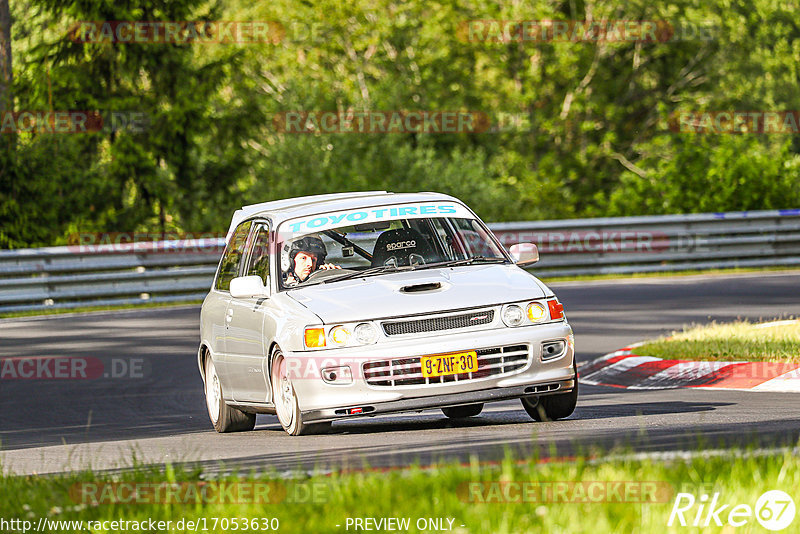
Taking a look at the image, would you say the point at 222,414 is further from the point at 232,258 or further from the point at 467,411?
the point at 467,411

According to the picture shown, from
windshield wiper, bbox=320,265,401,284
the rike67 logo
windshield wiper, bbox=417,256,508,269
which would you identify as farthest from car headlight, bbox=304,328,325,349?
the rike67 logo

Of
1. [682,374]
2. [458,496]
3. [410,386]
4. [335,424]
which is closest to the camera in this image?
[458,496]

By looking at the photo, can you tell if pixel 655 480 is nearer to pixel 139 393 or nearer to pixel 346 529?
pixel 346 529

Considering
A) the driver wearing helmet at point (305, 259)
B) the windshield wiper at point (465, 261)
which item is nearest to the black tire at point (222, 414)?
the driver wearing helmet at point (305, 259)

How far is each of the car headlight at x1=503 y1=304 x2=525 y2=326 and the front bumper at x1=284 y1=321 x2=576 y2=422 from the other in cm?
6

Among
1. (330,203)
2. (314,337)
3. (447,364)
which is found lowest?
(447,364)

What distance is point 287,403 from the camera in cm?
945

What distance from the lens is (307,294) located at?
9.55 m

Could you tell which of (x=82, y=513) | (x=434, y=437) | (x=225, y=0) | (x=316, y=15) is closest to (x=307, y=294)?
(x=434, y=437)

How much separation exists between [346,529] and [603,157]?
41.5 meters

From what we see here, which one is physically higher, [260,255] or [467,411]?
[260,255]

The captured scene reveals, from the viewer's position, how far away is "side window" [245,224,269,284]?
10.4 metres

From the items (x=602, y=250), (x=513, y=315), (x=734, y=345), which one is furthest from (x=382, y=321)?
(x=602, y=250)

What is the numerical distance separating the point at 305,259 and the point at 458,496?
4.54 m
